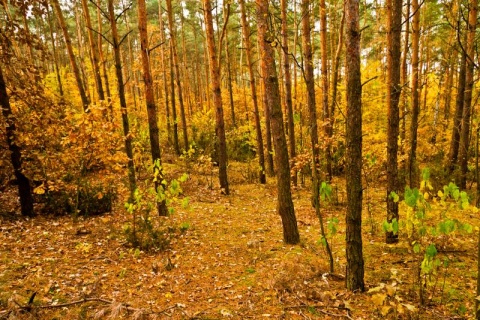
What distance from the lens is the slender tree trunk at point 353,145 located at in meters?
3.47

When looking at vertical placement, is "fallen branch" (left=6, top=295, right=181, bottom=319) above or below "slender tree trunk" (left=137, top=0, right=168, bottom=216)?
below

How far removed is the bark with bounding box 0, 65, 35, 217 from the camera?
6094 mm

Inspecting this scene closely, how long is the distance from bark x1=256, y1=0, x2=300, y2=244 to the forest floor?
0.50 m

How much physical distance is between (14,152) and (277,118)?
5.22 metres

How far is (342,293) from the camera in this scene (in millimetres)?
4059

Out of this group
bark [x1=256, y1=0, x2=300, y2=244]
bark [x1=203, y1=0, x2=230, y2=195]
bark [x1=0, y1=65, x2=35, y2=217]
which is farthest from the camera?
bark [x1=203, y1=0, x2=230, y2=195]

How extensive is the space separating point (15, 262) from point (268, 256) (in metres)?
4.01

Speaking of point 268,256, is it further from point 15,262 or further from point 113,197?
point 113,197

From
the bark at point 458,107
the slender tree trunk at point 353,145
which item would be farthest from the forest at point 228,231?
the bark at point 458,107

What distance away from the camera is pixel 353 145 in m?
3.64

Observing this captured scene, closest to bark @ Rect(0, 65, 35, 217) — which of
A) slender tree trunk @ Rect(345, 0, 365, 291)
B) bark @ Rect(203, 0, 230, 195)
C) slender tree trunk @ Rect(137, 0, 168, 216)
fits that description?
slender tree trunk @ Rect(137, 0, 168, 216)

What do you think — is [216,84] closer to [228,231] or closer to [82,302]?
[228,231]

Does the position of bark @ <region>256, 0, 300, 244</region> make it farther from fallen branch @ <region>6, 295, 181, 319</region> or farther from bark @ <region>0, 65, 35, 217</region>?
bark @ <region>0, 65, 35, 217</region>

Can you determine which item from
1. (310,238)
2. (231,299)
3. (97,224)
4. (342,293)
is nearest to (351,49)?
(342,293)
